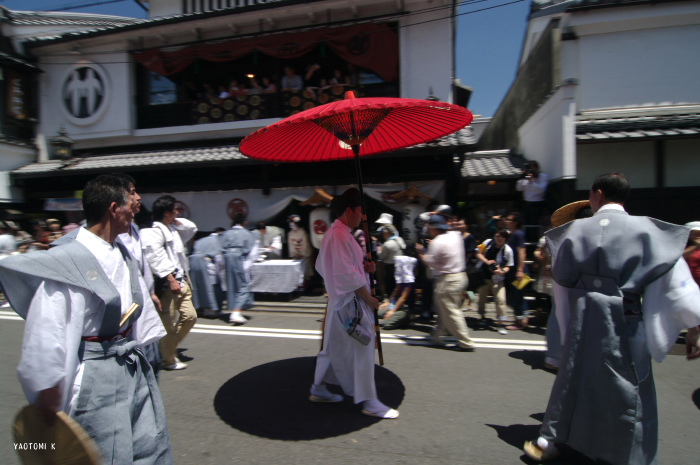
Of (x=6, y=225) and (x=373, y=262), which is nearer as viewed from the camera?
(x=373, y=262)

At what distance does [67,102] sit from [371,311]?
12.6m

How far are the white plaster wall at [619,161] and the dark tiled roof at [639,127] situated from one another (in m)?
0.43

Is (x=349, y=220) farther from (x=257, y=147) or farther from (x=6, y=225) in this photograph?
(x=6, y=225)

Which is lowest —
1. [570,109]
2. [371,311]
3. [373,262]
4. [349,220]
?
[371,311]

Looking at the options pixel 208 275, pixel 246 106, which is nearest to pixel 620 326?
pixel 208 275

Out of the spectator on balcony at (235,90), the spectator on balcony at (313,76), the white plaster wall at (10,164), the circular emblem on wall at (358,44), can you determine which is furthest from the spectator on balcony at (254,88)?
the white plaster wall at (10,164)

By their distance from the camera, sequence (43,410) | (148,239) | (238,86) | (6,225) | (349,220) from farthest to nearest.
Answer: (238,86), (6,225), (148,239), (349,220), (43,410)

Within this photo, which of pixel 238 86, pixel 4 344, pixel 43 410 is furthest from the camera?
pixel 238 86

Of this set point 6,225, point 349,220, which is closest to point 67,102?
point 6,225

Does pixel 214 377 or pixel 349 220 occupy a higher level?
pixel 349 220

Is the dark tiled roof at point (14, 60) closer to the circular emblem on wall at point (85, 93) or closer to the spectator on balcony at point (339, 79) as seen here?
the circular emblem on wall at point (85, 93)

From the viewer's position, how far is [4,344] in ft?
19.2

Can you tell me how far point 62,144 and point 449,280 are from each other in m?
11.7

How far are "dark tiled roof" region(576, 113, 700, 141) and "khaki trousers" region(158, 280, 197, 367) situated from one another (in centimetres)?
726
